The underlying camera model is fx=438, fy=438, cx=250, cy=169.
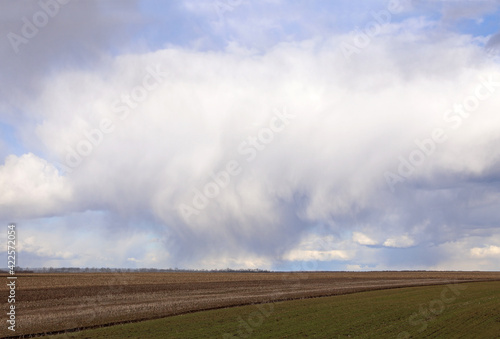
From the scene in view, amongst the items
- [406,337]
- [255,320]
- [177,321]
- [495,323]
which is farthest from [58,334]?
[495,323]

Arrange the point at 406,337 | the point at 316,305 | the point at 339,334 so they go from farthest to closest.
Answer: the point at 316,305 < the point at 339,334 < the point at 406,337

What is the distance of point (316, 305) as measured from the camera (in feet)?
160

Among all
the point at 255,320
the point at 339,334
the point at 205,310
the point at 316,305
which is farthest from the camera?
the point at 316,305

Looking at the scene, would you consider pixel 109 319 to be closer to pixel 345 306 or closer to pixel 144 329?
pixel 144 329

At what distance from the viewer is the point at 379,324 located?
113ft

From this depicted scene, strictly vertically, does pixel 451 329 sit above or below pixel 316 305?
below

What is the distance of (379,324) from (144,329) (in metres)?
18.2

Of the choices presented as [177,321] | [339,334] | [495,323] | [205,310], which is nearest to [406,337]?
[339,334]

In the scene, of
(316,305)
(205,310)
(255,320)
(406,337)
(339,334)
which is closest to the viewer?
(406,337)

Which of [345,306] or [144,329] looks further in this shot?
[345,306]

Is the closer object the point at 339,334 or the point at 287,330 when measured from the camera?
the point at 339,334

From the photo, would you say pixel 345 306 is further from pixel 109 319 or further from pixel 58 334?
pixel 58 334

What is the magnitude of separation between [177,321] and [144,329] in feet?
14.9

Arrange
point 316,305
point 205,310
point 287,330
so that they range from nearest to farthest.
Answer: point 287,330
point 205,310
point 316,305
